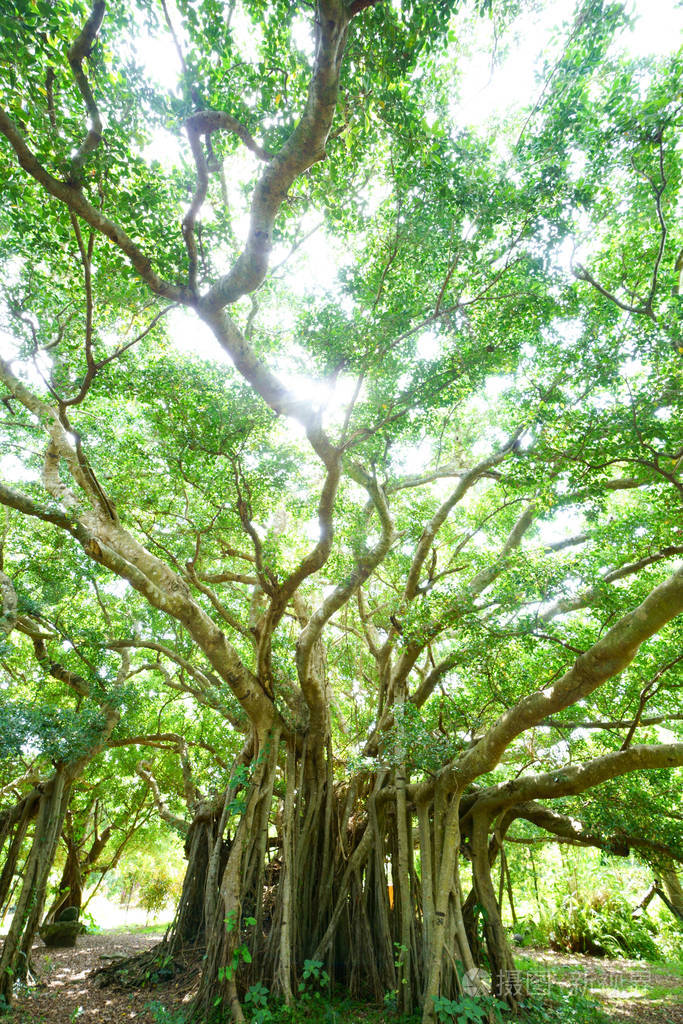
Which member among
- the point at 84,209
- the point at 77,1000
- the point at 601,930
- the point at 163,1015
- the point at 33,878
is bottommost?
the point at 77,1000

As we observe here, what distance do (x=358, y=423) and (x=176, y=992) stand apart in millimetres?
5793

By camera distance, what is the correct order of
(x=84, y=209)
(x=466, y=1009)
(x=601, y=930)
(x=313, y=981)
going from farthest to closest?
1. (x=601, y=930)
2. (x=313, y=981)
3. (x=466, y=1009)
4. (x=84, y=209)

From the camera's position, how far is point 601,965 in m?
7.77

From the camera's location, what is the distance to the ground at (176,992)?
4.48 meters

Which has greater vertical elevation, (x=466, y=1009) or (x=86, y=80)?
(x=86, y=80)

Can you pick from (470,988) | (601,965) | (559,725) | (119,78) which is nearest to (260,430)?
(119,78)

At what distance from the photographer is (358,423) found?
517 centimetres

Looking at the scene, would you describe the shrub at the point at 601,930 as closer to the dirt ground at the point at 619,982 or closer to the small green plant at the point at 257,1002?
the dirt ground at the point at 619,982

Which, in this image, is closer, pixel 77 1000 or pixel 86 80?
pixel 86 80

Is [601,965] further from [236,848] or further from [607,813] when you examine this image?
[236,848]

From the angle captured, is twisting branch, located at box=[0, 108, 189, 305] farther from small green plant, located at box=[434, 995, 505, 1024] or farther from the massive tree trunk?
the massive tree trunk

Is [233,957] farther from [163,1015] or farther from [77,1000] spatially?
[77,1000]

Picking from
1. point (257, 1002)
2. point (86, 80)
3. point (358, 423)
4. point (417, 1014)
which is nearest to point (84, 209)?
point (86, 80)

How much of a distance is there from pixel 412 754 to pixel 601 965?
6315mm
